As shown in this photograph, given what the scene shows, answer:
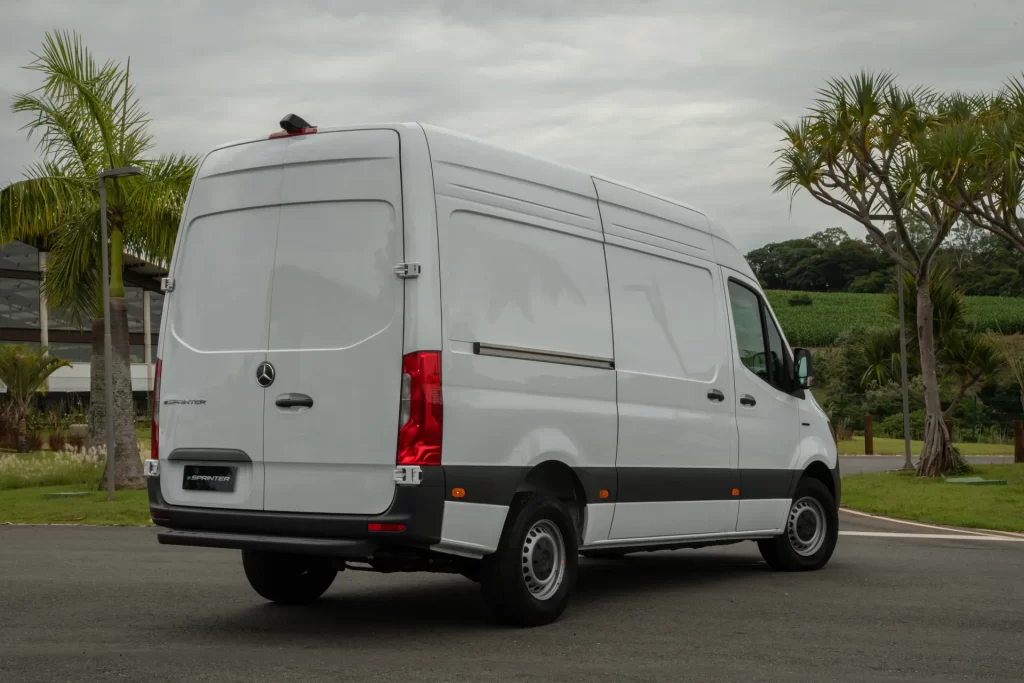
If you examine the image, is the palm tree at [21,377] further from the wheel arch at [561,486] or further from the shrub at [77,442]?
the wheel arch at [561,486]

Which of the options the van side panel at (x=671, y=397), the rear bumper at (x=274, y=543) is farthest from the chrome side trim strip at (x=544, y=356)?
the rear bumper at (x=274, y=543)

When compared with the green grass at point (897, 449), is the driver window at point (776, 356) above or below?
above

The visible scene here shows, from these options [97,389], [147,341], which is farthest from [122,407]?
[147,341]

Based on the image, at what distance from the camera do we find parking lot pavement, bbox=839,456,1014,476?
2842cm

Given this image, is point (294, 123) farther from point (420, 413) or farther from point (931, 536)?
point (931, 536)

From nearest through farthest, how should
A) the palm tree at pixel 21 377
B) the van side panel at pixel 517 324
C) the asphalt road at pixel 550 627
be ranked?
the asphalt road at pixel 550 627, the van side panel at pixel 517 324, the palm tree at pixel 21 377

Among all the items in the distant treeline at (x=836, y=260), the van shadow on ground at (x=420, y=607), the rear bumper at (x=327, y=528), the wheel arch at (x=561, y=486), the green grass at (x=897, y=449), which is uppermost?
the distant treeline at (x=836, y=260)

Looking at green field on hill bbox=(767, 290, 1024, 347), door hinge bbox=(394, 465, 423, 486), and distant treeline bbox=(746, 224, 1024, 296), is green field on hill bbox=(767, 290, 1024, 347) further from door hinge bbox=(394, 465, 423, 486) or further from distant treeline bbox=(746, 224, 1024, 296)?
door hinge bbox=(394, 465, 423, 486)

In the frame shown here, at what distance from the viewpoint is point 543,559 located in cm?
766

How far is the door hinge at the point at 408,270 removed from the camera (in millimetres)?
6891

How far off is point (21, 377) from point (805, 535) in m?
29.6

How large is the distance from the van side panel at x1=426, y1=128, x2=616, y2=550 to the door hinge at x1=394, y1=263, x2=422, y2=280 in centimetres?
18

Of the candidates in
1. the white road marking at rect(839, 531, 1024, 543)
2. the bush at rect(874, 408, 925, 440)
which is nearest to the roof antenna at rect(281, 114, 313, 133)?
the white road marking at rect(839, 531, 1024, 543)

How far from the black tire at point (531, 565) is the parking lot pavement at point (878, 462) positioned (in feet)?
65.4
